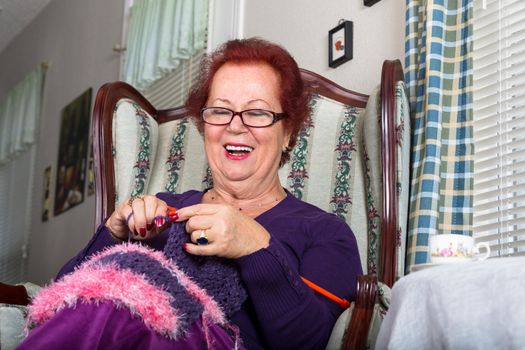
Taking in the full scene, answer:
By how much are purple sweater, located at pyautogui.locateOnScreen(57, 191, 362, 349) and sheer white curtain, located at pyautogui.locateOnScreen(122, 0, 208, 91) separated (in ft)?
6.34

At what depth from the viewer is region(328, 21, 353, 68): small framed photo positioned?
2410 millimetres

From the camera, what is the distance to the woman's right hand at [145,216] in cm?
130

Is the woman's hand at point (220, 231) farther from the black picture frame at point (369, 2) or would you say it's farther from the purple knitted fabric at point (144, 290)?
the black picture frame at point (369, 2)

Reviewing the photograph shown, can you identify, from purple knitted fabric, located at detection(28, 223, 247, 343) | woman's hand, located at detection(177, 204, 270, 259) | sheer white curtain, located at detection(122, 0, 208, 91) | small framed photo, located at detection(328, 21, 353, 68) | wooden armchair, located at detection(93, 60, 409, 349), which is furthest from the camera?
sheer white curtain, located at detection(122, 0, 208, 91)

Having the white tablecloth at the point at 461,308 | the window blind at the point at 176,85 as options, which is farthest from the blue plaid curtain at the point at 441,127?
the window blind at the point at 176,85

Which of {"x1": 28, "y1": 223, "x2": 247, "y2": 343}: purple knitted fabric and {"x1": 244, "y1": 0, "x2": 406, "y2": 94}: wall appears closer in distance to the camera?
{"x1": 28, "y1": 223, "x2": 247, "y2": 343}: purple knitted fabric

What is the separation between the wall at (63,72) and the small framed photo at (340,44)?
207 cm

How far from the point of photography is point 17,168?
18.9 ft

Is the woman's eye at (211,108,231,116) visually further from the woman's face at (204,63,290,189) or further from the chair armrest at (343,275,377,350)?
the chair armrest at (343,275,377,350)

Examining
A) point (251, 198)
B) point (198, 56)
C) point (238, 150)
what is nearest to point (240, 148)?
point (238, 150)

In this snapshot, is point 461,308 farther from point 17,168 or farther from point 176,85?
point 17,168

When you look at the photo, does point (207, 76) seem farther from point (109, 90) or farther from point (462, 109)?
point (462, 109)

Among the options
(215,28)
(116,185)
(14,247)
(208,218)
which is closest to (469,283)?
(208,218)

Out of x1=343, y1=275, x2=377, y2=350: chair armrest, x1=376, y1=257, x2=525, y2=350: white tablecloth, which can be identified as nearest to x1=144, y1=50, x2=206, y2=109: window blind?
x1=343, y1=275, x2=377, y2=350: chair armrest
